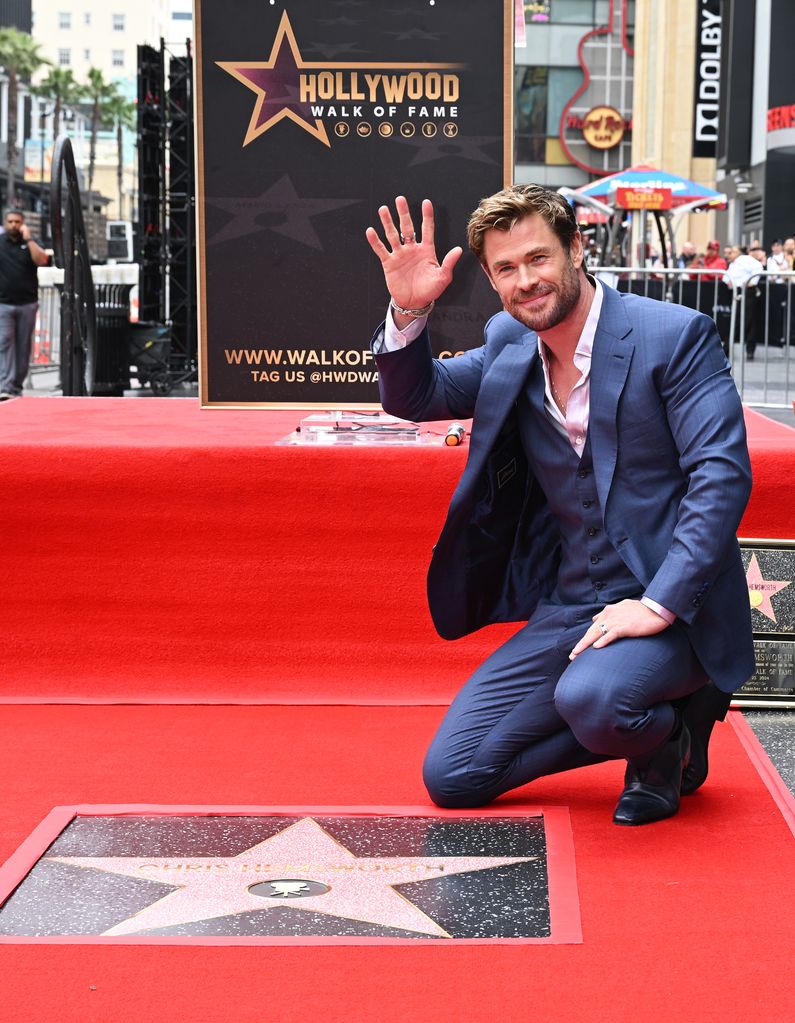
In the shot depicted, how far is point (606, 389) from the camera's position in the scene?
3594mm

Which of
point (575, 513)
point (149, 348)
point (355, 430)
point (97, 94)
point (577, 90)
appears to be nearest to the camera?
point (575, 513)

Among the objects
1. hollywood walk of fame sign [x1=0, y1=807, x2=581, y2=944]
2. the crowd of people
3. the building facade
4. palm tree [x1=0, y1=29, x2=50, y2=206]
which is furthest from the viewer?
palm tree [x1=0, y1=29, x2=50, y2=206]

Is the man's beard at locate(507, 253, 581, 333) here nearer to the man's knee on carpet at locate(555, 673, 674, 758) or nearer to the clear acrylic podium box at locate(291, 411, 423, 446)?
the man's knee on carpet at locate(555, 673, 674, 758)

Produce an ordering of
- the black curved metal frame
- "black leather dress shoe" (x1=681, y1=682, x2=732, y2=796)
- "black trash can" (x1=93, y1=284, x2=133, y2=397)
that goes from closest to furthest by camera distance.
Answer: "black leather dress shoe" (x1=681, y1=682, x2=732, y2=796) → the black curved metal frame → "black trash can" (x1=93, y1=284, x2=133, y2=397)

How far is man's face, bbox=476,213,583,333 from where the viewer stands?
3.48 metres

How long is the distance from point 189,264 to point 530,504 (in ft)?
32.2

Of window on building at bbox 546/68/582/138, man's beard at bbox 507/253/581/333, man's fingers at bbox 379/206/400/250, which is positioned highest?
window on building at bbox 546/68/582/138

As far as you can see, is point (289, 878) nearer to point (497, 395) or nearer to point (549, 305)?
point (497, 395)

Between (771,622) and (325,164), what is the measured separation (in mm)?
2349

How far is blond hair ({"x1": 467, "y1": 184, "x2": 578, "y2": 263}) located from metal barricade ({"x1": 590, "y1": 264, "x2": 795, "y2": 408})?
8.73 meters

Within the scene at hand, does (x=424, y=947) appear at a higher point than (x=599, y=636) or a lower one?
lower

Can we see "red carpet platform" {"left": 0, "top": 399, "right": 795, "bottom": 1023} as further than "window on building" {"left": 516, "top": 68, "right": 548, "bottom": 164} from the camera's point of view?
No

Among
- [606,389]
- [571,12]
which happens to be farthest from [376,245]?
[571,12]

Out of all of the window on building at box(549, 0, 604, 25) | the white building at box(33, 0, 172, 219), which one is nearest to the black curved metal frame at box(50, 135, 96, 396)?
the window on building at box(549, 0, 604, 25)
